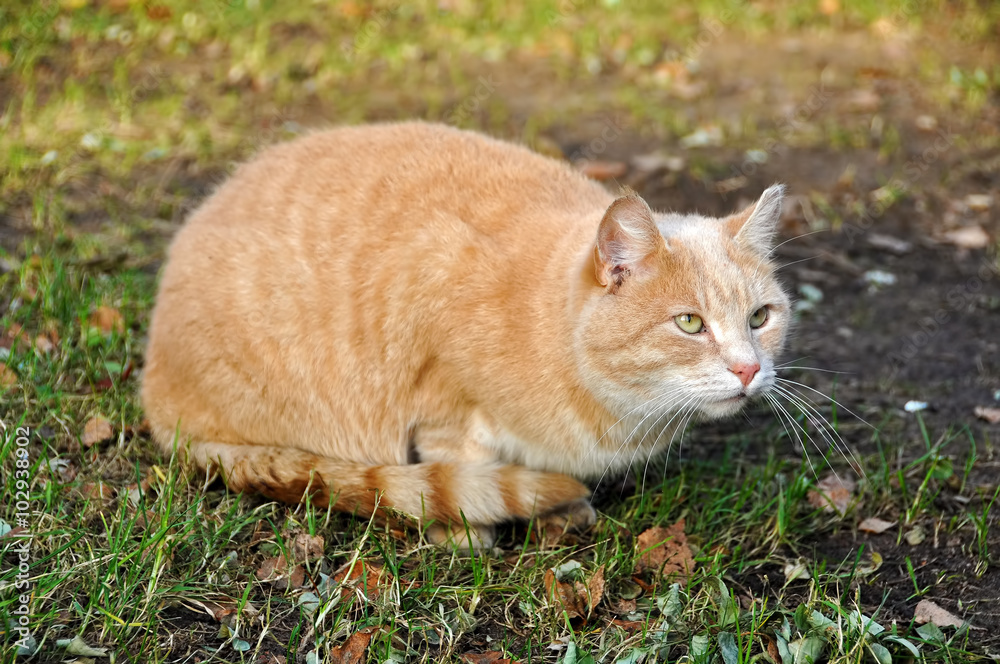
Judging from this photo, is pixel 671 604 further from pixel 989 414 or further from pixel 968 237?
pixel 968 237

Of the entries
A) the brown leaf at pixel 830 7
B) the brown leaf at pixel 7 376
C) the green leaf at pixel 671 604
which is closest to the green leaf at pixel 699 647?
the green leaf at pixel 671 604

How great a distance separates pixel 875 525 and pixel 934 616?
0.46 m

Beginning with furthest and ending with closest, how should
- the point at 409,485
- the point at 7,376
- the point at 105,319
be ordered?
the point at 105,319 < the point at 7,376 < the point at 409,485

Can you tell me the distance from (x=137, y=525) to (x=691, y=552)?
1757mm

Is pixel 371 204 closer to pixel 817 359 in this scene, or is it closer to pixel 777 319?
pixel 777 319

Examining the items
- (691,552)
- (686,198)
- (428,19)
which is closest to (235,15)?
(428,19)

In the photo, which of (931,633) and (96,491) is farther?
(96,491)

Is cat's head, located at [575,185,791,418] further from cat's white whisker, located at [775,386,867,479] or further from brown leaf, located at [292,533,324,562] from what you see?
brown leaf, located at [292,533,324,562]

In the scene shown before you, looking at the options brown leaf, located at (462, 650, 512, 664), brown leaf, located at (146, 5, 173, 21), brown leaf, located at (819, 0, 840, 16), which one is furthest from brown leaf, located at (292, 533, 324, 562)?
brown leaf, located at (819, 0, 840, 16)

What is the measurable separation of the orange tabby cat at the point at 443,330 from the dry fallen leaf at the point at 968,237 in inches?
101

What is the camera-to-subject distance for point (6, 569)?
2672 mm

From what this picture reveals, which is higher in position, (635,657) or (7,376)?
(7,376)

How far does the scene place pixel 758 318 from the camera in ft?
9.51

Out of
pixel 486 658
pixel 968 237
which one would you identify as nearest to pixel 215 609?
pixel 486 658
